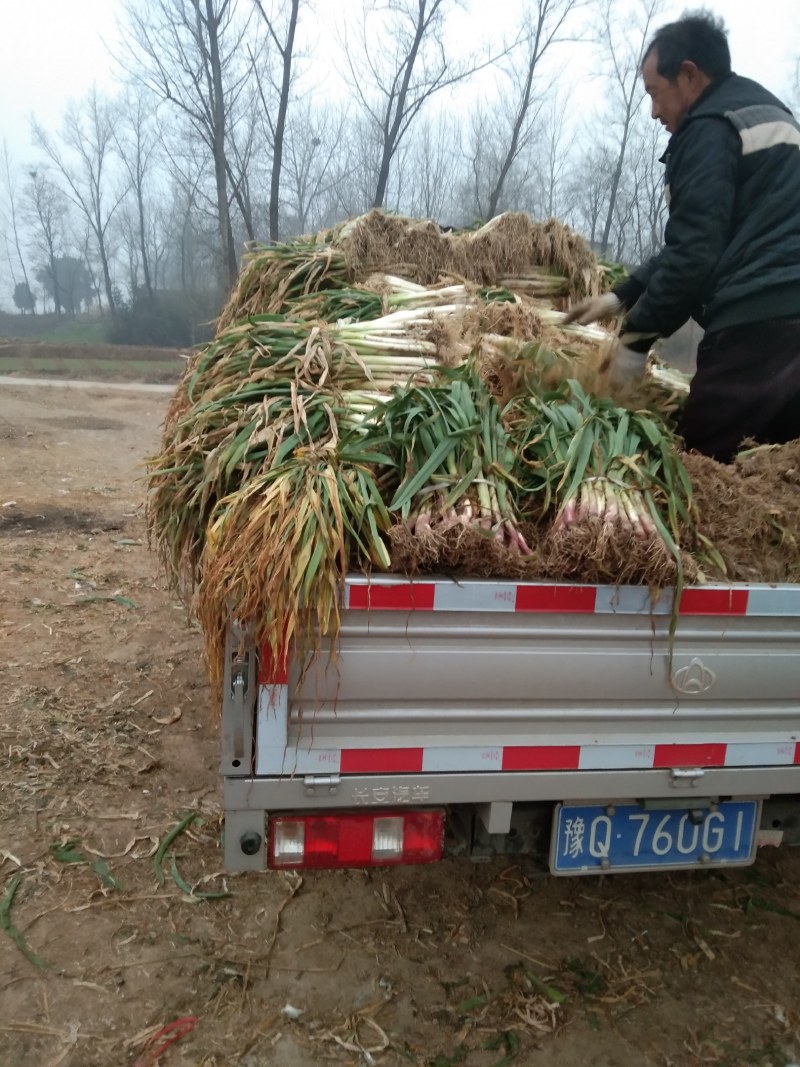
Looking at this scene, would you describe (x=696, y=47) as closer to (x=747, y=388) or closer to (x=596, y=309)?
(x=596, y=309)

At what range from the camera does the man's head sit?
312 cm

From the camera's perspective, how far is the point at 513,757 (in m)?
2.19

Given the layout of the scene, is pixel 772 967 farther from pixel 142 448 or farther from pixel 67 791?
pixel 142 448

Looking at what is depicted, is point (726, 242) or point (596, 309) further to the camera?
point (596, 309)

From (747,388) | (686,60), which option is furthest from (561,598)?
(686,60)

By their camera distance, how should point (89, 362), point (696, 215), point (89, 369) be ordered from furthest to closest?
point (89, 362) < point (89, 369) < point (696, 215)

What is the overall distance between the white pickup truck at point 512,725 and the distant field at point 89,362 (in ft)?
78.1

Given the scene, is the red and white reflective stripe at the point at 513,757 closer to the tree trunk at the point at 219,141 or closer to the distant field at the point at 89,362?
the tree trunk at the point at 219,141

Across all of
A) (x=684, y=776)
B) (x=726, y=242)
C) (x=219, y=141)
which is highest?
(x=219, y=141)

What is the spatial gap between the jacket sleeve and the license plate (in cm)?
181

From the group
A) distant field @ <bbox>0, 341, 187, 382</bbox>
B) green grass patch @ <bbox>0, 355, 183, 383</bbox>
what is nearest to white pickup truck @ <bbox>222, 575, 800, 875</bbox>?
distant field @ <bbox>0, 341, 187, 382</bbox>

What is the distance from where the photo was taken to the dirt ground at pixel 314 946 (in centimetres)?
247

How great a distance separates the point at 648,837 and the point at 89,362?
1176 inches

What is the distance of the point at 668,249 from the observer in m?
3.12
